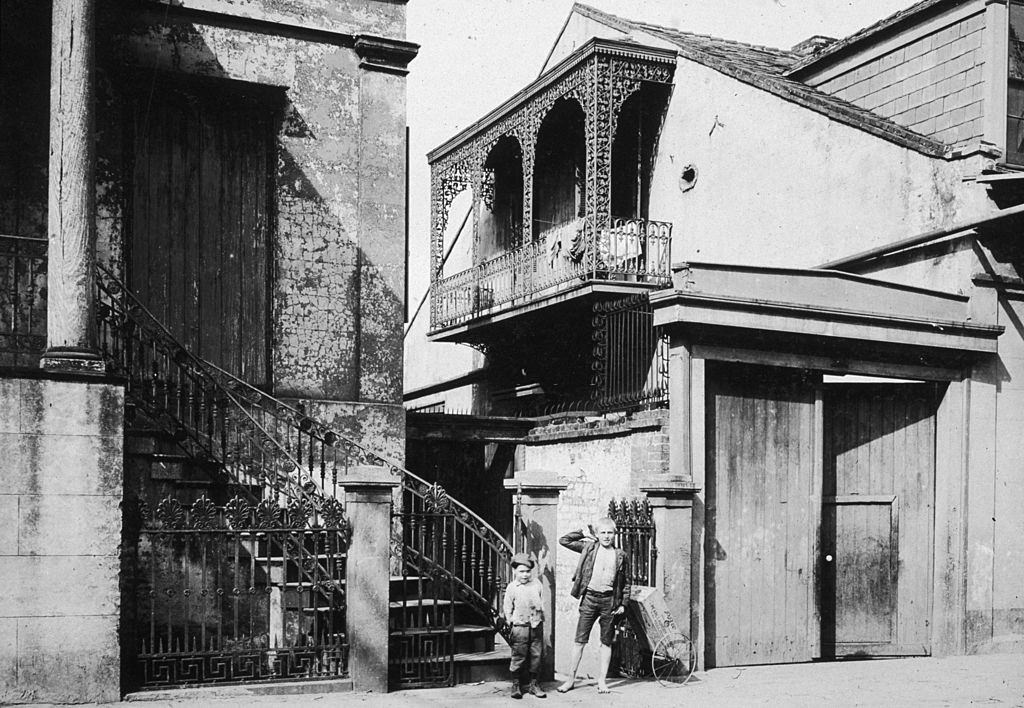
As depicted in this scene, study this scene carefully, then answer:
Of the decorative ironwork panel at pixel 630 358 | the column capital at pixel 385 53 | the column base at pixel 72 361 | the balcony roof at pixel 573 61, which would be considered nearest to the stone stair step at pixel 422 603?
the column base at pixel 72 361

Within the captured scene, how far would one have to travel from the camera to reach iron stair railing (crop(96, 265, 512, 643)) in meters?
10.4

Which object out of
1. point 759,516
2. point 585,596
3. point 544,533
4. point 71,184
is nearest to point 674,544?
point 585,596

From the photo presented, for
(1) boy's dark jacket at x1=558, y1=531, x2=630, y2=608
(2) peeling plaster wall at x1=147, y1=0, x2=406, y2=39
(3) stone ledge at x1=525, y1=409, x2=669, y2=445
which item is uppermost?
(2) peeling plaster wall at x1=147, y1=0, x2=406, y2=39

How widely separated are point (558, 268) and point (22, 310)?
1100 centimetres

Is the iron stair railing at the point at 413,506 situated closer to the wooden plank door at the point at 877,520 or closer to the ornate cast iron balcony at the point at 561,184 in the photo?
the wooden plank door at the point at 877,520

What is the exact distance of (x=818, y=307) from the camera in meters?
12.2

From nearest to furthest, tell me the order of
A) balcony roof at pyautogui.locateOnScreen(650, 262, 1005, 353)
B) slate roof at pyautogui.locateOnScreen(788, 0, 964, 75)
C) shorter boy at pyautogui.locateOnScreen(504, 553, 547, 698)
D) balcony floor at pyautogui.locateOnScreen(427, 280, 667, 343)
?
shorter boy at pyautogui.locateOnScreen(504, 553, 547, 698)
balcony roof at pyautogui.locateOnScreen(650, 262, 1005, 353)
slate roof at pyautogui.locateOnScreen(788, 0, 964, 75)
balcony floor at pyautogui.locateOnScreen(427, 280, 667, 343)

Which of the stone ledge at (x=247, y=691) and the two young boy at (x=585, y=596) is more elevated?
the two young boy at (x=585, y=596)

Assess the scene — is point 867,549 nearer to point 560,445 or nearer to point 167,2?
point 560,445

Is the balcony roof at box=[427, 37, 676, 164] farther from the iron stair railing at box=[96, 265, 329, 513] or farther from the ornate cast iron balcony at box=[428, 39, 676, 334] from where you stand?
the iron stair railing at box=[96, 265, 329, 513]

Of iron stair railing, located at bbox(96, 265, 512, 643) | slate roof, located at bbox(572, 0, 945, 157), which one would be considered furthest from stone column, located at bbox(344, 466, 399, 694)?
slate roof, located at bbox(572, 0, 945, 157)

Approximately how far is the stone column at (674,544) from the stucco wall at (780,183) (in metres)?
5.44

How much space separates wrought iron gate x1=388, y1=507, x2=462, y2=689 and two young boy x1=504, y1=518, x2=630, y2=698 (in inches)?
24.0

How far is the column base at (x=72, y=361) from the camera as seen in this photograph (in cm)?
883
